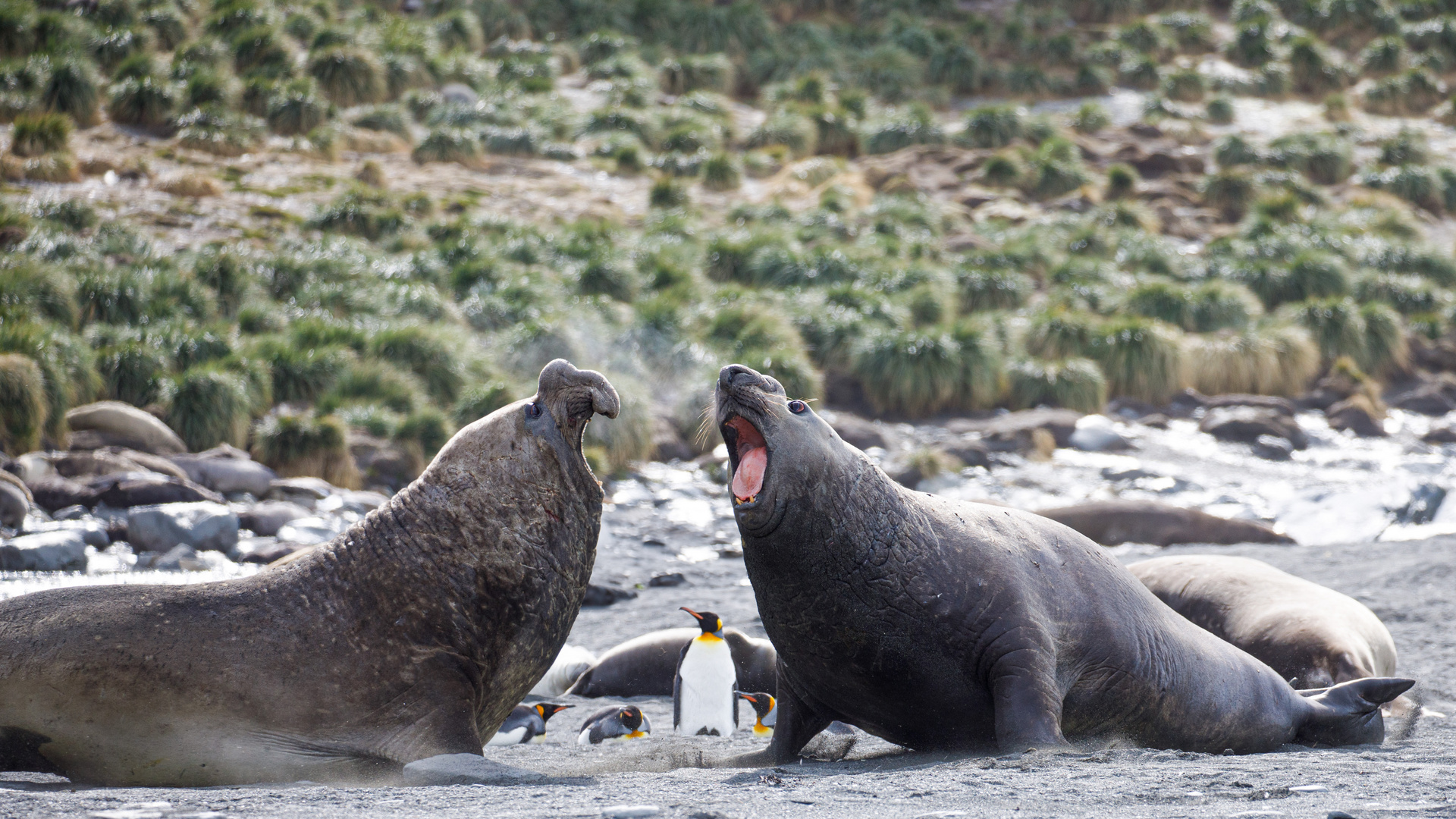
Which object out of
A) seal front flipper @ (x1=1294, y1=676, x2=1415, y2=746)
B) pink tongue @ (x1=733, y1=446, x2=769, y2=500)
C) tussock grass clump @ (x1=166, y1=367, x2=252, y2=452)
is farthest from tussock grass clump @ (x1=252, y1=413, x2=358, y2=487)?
seal front flipper @ (x1=1294, y1=676, x2=1415, y2=746)

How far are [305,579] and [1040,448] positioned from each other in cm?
1063

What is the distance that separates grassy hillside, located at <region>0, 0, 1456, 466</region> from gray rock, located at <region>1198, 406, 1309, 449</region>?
1.34 meters

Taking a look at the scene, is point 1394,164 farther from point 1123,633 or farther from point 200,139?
point 1123,633

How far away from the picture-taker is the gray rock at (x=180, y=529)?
8742mm

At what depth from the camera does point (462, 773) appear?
345 centimetres

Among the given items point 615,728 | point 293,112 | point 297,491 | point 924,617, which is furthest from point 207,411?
point 293,112

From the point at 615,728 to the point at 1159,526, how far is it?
6.13 metres

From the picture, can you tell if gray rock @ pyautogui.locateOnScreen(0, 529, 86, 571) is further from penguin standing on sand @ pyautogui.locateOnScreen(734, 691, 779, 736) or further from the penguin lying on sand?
penguin standing on sand @ pyautogui.locateOnScreen(734, 691, 779, 736)

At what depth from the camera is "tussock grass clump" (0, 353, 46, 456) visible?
32.8 ft

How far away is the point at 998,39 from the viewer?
3416cm

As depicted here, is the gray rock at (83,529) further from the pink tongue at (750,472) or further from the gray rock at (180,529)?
the pink tongue at (750,472)

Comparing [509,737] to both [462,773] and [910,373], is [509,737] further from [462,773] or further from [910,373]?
[910,373]

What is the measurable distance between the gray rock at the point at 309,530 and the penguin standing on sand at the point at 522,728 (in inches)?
156

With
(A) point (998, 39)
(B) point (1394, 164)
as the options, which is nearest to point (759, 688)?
(B) point (1394, 164)
